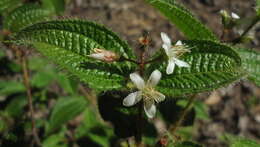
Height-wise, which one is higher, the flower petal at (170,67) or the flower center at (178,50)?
the flower center at (178,50)

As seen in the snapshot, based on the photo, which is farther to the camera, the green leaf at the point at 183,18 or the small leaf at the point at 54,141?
the small leaf at the point at 54,141

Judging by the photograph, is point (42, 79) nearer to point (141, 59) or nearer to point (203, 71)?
point (141, 59)

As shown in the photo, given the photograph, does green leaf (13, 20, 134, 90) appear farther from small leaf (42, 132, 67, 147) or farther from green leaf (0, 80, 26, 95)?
green leaf (0, 80, 26, 95)

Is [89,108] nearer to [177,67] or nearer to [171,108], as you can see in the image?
[171,108]

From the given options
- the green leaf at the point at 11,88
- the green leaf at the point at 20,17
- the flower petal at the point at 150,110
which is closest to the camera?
the flower petal at the point at 150,110

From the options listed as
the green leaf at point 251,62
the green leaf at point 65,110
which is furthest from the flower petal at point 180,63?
the green leaf at point 65,110

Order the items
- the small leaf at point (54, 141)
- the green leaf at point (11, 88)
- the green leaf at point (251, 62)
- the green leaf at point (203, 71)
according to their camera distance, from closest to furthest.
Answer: the green leaf at point (203, 71) < the green leaf at point (251, 62) < the small leaf at point (54, 141) < the green leaf at point (11, 88)

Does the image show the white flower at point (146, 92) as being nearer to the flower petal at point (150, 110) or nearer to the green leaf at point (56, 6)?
the flower petal at point (150, 110)

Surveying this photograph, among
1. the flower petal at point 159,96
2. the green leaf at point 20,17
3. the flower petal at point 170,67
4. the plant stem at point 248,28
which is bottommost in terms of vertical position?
the flower petal at point 159,96
